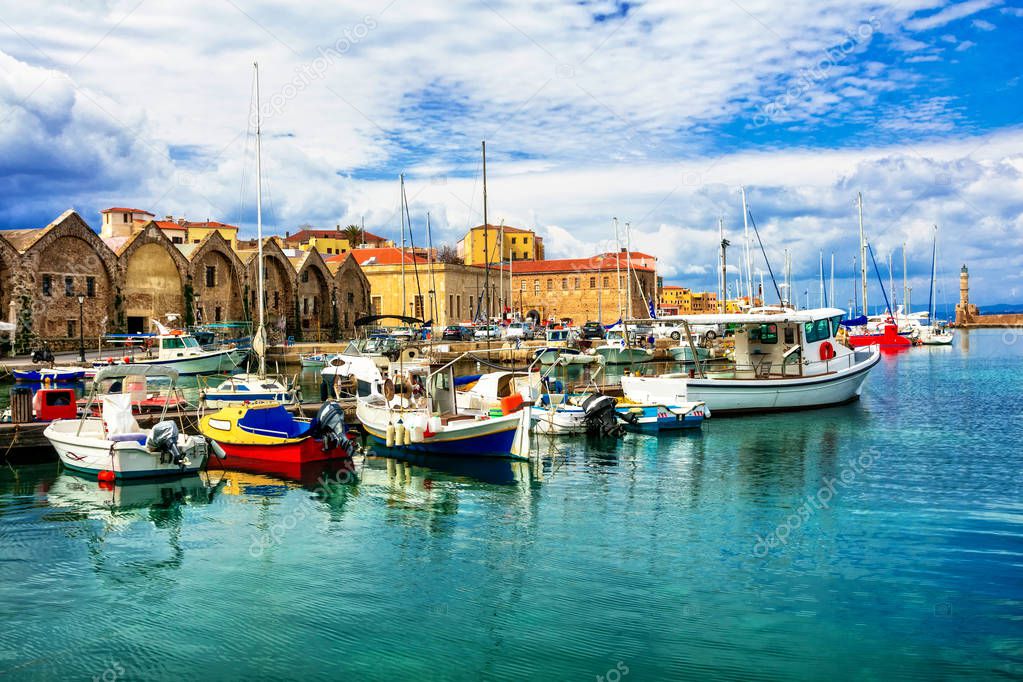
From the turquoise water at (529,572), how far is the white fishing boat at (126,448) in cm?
48

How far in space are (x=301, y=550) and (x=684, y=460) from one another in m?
9.72

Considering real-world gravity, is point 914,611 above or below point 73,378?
below

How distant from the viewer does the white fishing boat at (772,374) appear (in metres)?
25.3

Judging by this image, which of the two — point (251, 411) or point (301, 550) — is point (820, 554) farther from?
point (251, 411)

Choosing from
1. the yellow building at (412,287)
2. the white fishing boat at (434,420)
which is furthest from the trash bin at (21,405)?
the yellow building at (412,287)

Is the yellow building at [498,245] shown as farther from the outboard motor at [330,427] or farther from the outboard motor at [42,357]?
the outboard motor at [330,427]

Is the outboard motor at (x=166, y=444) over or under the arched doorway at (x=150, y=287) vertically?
under

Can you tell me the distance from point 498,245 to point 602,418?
3286 inches

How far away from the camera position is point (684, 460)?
63.0 ft

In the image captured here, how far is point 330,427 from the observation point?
18.5 meters

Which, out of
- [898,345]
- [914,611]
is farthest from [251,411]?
[898,345]

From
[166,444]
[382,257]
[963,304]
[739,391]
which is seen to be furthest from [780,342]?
[963,304]

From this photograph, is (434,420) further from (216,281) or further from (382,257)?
(382,257)

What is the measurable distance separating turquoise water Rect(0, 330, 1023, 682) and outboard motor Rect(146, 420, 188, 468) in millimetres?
521
